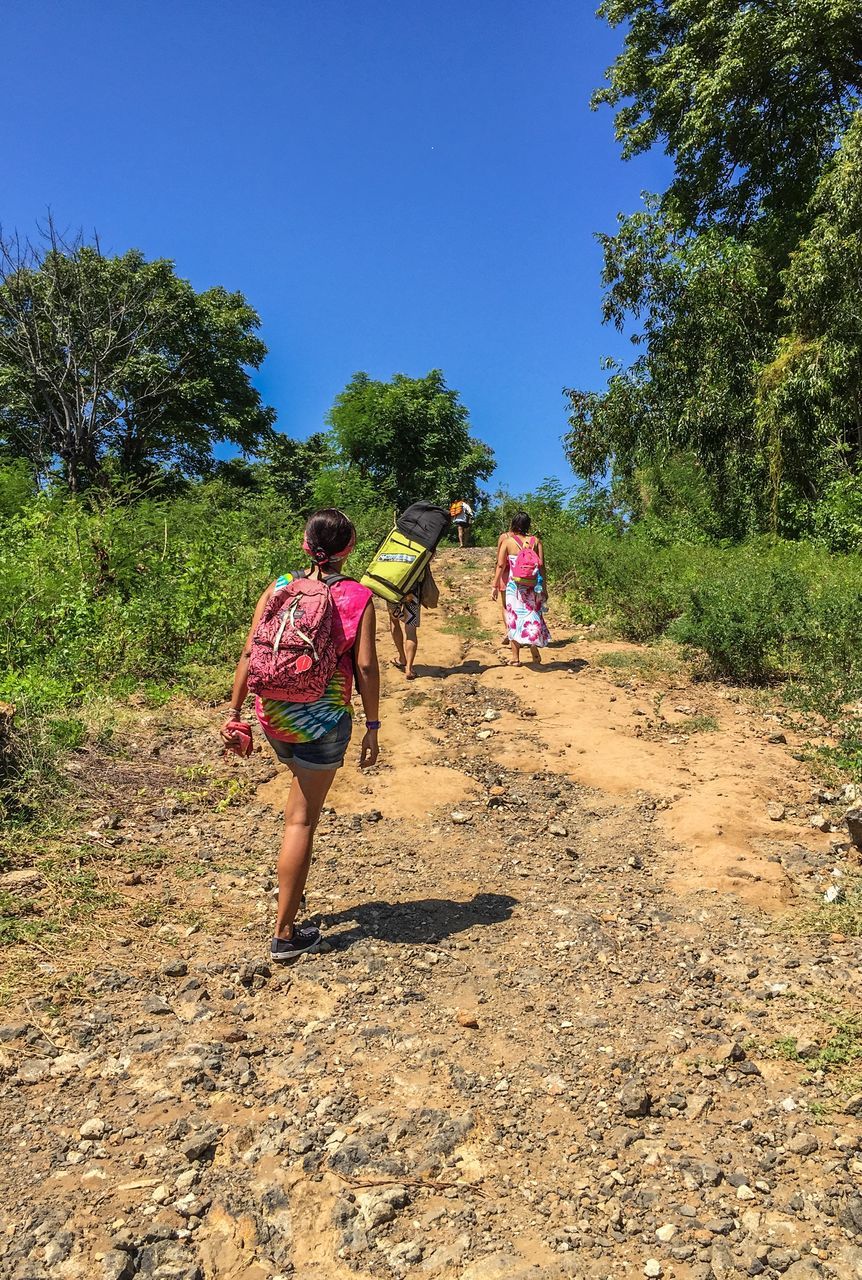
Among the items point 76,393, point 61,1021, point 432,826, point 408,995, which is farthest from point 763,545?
point 76,393

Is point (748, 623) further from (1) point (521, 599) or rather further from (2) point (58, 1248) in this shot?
(2) point (58, 1248)

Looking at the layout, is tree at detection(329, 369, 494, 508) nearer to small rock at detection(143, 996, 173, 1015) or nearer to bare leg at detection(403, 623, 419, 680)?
bare leg at detection(403, 623, 419, 680)

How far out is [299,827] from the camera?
304 cm

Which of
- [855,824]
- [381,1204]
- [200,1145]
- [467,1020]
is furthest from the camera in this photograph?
[855,824]

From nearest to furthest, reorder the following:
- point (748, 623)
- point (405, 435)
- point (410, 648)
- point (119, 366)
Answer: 1. point (748, 623)
2. point (410, 648)
3. point (119, 366)
4. point (405, 435)

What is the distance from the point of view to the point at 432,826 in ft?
14.9

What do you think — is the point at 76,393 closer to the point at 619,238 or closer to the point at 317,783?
the point at 619,238

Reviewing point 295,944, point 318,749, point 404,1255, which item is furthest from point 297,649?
point 404,1255

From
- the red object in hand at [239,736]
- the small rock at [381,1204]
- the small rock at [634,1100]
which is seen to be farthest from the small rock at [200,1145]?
the red object in hand at [239,736]

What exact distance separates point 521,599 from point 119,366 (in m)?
18.3

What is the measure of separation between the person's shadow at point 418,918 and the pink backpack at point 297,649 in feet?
3.65

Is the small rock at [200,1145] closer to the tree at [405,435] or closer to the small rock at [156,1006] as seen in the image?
the small rock at [156,1006]

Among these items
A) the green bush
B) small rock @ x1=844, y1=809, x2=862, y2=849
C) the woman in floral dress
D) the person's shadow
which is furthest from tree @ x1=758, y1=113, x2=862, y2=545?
the person's shadow

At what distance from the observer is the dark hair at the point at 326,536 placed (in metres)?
3.08
